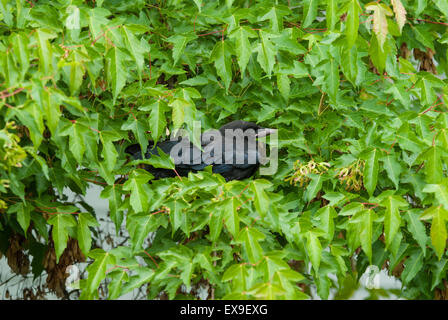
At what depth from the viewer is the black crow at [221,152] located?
206 centimetres

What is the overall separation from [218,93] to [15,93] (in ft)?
2.90

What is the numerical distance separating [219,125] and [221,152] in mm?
253

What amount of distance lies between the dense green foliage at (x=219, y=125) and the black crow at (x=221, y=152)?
0.07m

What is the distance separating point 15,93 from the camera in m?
1.54

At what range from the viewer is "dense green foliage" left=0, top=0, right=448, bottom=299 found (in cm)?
163

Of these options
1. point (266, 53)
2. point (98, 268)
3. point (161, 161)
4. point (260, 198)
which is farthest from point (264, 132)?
point (98, 268)

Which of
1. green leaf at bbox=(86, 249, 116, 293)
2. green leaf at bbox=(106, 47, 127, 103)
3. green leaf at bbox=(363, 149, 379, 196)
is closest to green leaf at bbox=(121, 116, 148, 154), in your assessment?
green leaf at bbox=(106, 47, 127, 103)

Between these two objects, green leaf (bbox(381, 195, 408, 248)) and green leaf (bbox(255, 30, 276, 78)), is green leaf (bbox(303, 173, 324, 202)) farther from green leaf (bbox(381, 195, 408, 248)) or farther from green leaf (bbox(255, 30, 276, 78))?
green leaf (bbox(255, 30, 276, 78))

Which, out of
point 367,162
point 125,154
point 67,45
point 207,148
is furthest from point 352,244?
point 67,45

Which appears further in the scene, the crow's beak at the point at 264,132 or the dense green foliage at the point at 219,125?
the crow's beak at the point at 264,132

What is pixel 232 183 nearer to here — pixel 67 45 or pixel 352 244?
pixel 352 244

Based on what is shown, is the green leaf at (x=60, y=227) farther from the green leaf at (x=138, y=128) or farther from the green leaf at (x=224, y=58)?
the green leaf at (x=224, y=58)

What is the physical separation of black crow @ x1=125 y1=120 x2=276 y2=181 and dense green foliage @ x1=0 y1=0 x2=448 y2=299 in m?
0.07

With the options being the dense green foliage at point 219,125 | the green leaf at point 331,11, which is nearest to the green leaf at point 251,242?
the dense green foliage at point 219,125
